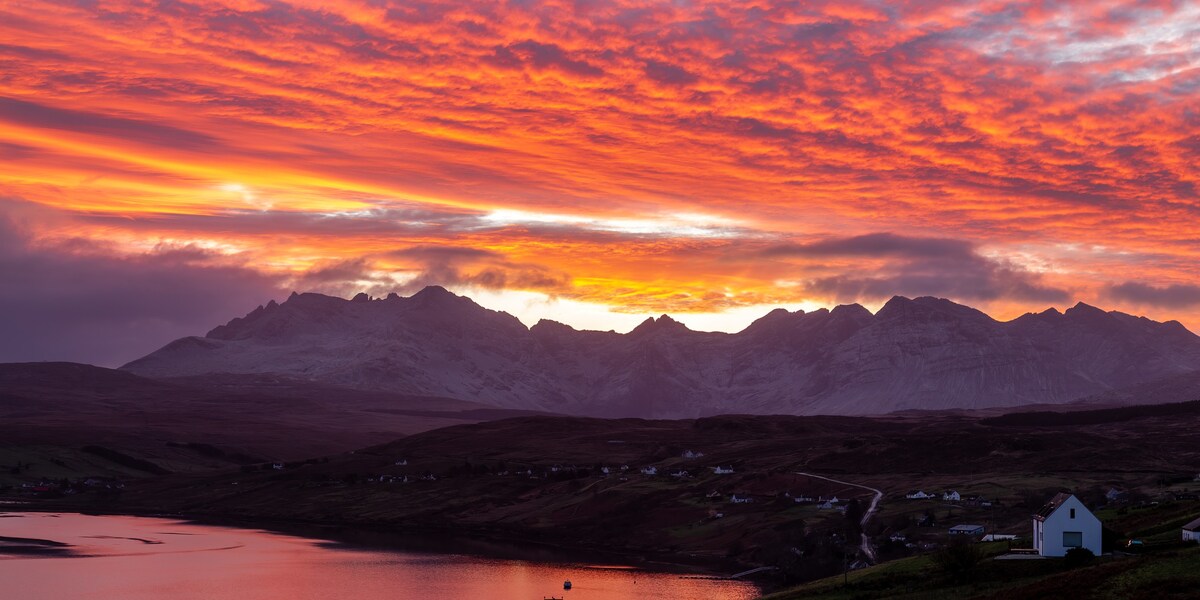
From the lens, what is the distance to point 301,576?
15900cm

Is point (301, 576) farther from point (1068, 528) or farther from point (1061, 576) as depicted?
point (1061, 576)

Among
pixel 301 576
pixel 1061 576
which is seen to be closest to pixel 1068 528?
pixel 1061 576

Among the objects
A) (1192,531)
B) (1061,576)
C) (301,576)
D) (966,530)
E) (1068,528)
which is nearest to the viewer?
(1061,576)

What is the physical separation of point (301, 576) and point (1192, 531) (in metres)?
111

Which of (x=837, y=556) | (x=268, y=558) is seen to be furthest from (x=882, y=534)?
(x=268, y=558)

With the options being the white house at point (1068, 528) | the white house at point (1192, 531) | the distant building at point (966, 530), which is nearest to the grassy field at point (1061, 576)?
the white house at point (1192, 531)

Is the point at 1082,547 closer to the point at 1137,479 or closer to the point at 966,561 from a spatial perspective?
the point at 966,561

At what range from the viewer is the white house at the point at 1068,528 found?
289 ft

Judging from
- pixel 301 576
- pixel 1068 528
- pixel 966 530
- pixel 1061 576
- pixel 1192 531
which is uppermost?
pixel 1192 531

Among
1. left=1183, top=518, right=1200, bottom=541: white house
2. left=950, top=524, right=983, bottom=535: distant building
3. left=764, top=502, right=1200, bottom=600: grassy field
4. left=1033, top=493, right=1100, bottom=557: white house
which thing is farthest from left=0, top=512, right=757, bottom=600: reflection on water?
left=1183, top=518, right=1200, bottom=541: white house

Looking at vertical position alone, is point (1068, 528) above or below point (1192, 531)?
below

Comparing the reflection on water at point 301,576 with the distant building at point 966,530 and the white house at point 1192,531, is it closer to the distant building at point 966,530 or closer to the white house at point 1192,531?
the distant building at point 966,530

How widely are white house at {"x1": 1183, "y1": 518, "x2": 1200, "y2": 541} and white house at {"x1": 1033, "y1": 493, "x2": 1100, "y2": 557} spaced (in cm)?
584

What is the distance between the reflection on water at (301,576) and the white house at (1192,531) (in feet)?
196
